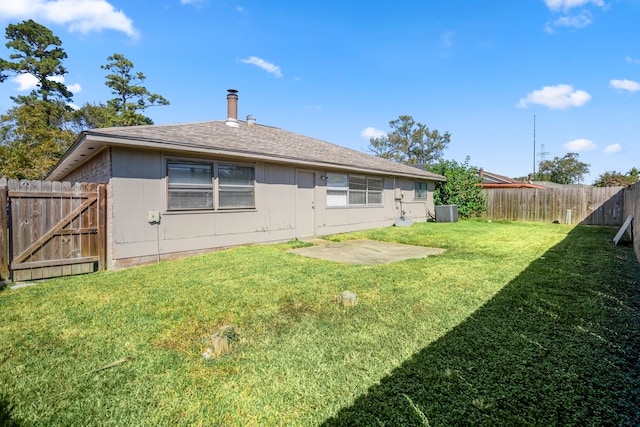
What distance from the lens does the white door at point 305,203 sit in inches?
376

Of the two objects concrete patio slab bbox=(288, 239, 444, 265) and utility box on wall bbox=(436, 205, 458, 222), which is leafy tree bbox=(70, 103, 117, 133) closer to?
concrete patio slab bbox=(288, 239, 444, 265)

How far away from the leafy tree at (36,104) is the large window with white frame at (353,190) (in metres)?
18.1

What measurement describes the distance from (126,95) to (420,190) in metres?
28.3

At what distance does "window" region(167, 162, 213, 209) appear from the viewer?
22.1 ft

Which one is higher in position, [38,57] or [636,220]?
[38,57]

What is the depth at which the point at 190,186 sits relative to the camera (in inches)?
276

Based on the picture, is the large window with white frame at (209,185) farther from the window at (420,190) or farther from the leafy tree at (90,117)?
the leafy tree at (90,117)

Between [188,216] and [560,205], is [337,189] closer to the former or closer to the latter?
[188,216]

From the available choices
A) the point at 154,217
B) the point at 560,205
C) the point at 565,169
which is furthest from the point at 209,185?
the point at 565,169

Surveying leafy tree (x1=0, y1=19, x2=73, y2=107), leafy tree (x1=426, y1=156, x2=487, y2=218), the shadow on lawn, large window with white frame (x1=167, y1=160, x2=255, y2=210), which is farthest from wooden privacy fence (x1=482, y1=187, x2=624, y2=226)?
leafy tree (x1=0, y1=19, x2=73, y2=107)

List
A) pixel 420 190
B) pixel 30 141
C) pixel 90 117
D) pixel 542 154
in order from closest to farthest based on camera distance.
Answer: pixel 420 190 → pixel 30 141 → pixel 90 117 → pixel 542 154

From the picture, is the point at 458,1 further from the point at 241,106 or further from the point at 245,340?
the point at 245,340

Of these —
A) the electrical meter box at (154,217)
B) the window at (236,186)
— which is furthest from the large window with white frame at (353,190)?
the electrical meter box at (154,217)

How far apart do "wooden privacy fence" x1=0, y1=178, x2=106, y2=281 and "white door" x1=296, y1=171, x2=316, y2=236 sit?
16.6ft
